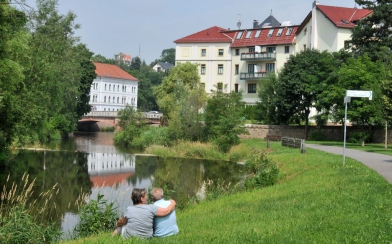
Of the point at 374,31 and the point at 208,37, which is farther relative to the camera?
the point at 208,37

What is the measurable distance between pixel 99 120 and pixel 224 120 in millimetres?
50857

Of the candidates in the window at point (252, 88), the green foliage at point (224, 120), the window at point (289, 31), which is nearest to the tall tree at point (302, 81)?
the green foliage at point (224, 120)

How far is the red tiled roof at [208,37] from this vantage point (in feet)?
274

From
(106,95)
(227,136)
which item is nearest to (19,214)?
(227,136)

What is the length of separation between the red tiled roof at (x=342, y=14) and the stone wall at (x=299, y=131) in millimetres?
16389

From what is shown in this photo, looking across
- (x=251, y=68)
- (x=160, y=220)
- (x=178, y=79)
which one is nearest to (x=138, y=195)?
(x=160, y=220)

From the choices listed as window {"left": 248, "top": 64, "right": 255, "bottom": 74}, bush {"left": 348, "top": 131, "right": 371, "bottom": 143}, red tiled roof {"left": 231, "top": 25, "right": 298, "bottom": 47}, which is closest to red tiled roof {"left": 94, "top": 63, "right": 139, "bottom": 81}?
red tiled roof {"left": 231, "top": 25, "right": 298, "bottom": 47}

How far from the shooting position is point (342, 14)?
6681cm

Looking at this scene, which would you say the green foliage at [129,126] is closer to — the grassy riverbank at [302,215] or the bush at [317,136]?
the bush at [317,136]

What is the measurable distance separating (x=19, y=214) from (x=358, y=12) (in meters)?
64.0

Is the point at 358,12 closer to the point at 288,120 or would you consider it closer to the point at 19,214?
the point at 288,120

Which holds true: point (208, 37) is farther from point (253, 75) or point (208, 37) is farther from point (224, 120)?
point (224, 120)

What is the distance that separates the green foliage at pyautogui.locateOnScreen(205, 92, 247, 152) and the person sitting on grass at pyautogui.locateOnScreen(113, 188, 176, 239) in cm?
3379

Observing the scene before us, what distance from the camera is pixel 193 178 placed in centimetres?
2955
